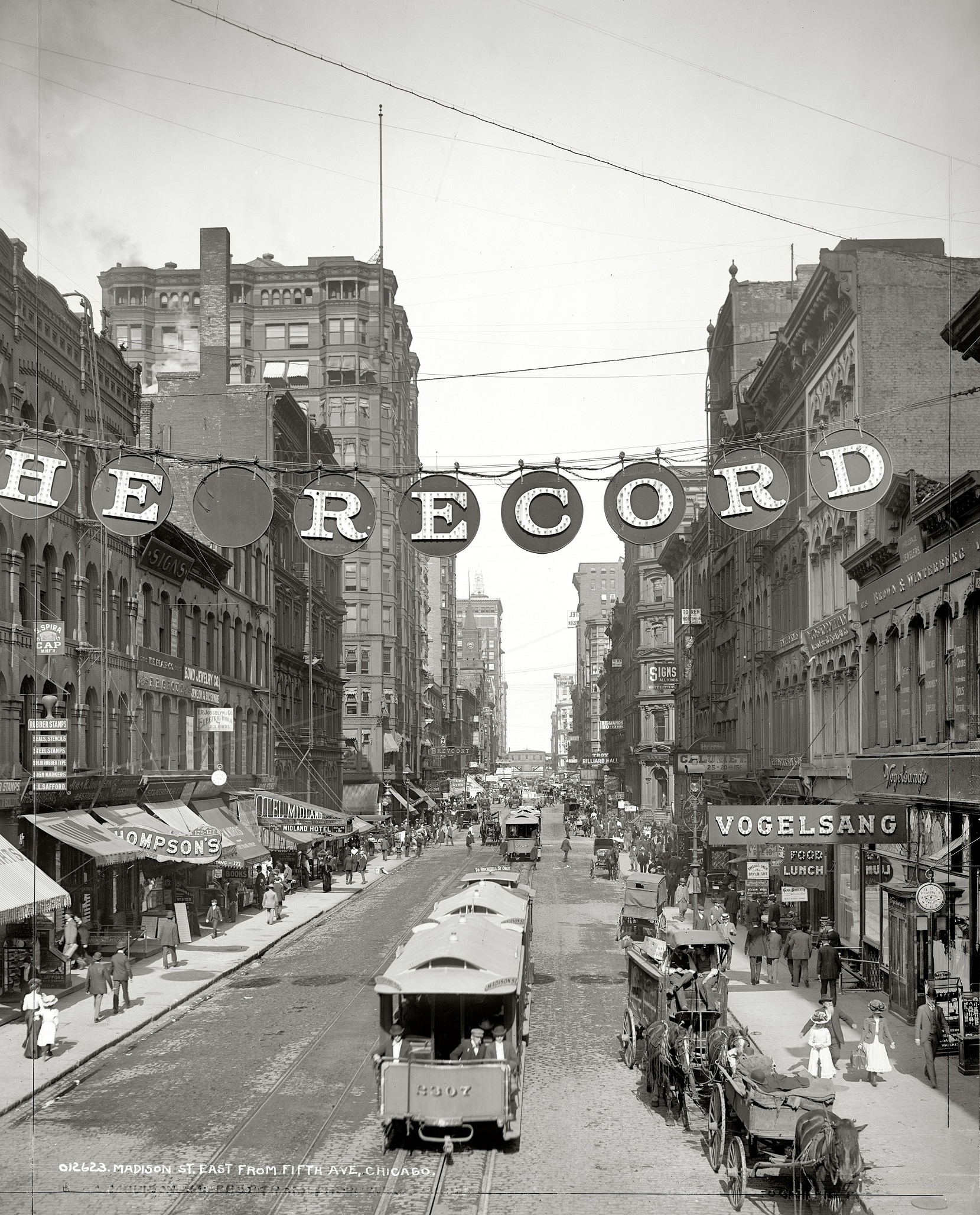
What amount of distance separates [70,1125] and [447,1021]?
5350 millimetres

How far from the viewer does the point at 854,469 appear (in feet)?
48.7

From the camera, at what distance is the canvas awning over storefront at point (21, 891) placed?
→ 23.3m

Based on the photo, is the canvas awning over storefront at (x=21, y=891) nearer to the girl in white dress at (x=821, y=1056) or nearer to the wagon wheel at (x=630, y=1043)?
the wagon wheel at (x=630, y=1043)

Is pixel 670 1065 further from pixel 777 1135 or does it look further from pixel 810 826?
pixel 810 826

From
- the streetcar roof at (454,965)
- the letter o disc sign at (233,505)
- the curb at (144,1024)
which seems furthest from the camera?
the curb at (144,1024)

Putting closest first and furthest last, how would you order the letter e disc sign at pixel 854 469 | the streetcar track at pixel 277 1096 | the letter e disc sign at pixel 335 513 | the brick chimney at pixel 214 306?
the streetcar track at pixel 277 1096 → the letter e disc sign at pixel 854 469 → the letter e disc sign at pixel 335 513 → the brick chimney at pixel 214 306

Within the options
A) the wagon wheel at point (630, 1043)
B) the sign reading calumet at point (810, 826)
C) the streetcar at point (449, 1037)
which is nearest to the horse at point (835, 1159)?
the streetcar at point (449, 1037)

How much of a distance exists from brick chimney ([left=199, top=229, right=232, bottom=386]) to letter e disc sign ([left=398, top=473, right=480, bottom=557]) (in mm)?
24537

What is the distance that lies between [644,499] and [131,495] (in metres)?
6.32

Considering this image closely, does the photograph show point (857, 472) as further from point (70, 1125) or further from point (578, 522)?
point (70, 1125)

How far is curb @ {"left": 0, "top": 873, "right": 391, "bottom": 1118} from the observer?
59.7ft

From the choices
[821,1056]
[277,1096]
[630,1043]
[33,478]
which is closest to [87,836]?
[277,1096]

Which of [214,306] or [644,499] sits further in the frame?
[214,306]

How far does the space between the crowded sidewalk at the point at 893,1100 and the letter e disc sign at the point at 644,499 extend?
7.19 metres
